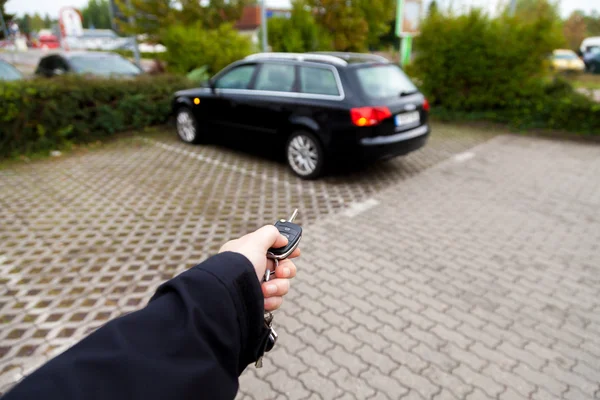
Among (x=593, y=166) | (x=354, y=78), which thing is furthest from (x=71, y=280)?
(x=593, y=166)

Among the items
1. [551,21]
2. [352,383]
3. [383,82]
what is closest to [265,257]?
[352,383]

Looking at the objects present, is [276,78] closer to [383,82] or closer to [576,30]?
[383,82]

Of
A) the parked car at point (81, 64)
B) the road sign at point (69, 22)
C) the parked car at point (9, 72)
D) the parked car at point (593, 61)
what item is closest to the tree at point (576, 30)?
the parked car at point (593, 61)

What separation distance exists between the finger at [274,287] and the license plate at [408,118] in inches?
192

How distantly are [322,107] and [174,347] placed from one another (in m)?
5.15

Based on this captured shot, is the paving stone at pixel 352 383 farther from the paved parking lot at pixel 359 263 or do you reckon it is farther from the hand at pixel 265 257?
the hand at pixel 265 257

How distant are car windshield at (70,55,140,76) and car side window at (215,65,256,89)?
396cm

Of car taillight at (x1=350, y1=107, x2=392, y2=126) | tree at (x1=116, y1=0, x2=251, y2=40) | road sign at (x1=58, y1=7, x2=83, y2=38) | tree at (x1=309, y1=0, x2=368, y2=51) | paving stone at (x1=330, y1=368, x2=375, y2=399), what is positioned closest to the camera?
paving stone at (x1=330, y1=368, x2=375, y2=399)

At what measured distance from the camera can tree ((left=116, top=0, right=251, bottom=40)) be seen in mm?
11969

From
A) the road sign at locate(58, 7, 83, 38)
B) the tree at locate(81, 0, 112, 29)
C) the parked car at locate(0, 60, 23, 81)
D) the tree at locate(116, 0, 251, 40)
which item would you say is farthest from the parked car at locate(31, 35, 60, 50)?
the parked car at locate(0, 60, 23, 81)

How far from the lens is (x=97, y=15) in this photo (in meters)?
89.1

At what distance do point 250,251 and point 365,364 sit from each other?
186cm

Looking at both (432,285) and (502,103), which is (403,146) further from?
(502,103)

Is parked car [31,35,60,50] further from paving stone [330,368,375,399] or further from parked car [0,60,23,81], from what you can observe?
paving stone [330,368,375,399]
